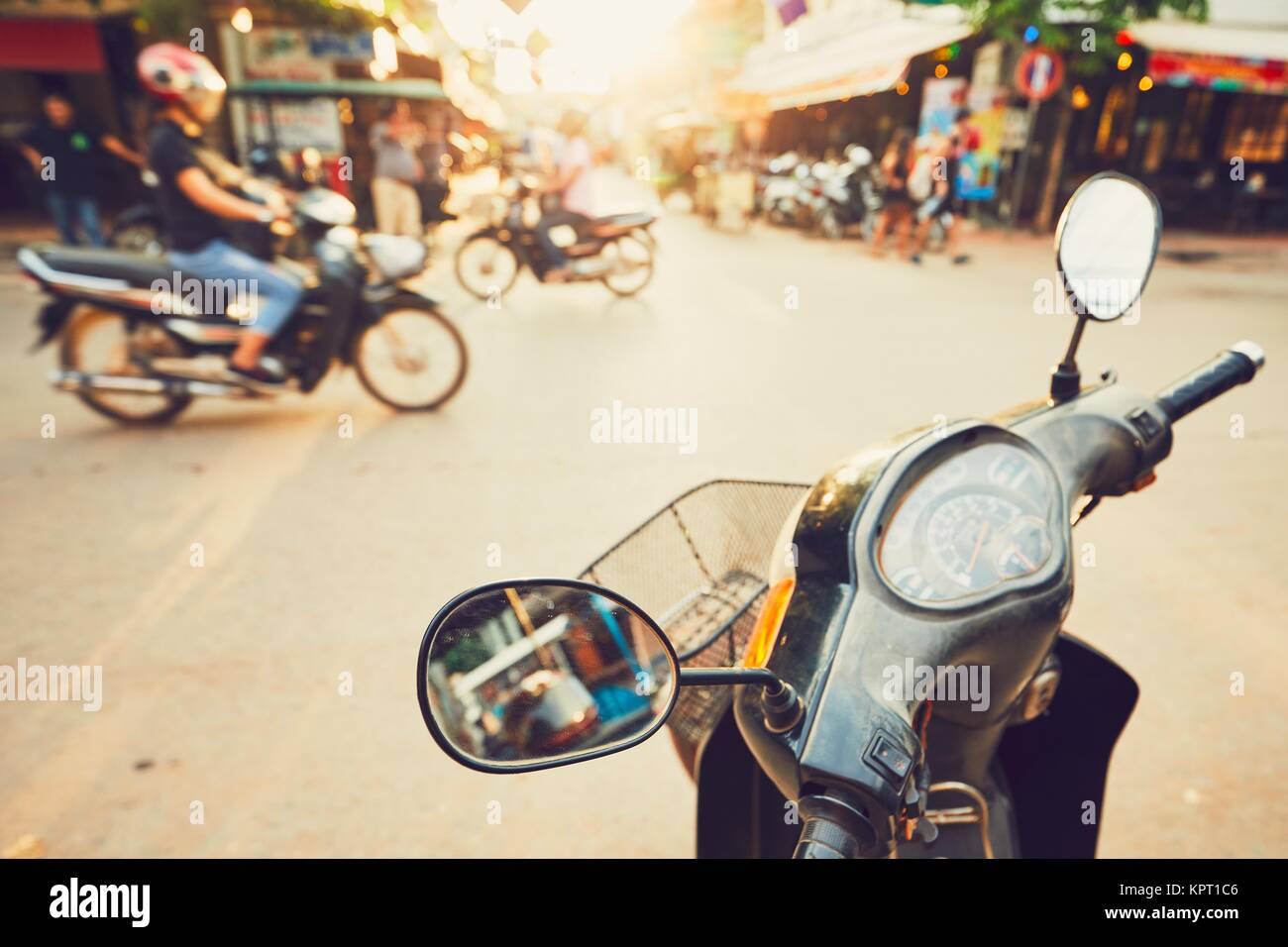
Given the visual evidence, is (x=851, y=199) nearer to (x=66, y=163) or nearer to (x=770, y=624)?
(x=66, y=163)

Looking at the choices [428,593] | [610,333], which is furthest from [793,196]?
[428,593]

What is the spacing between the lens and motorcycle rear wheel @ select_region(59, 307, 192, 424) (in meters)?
4.52

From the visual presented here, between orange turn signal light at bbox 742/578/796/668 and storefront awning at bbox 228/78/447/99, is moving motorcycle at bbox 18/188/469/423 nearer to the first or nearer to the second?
orange turn signal light at bbox 742/578/796/668

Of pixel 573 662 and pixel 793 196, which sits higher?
pixel 793 196

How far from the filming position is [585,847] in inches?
79.7

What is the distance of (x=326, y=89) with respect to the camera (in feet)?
37.2

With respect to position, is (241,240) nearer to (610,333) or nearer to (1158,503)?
(610,333)

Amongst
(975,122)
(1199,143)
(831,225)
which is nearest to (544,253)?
(831,225)

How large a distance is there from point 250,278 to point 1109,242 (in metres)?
4.28


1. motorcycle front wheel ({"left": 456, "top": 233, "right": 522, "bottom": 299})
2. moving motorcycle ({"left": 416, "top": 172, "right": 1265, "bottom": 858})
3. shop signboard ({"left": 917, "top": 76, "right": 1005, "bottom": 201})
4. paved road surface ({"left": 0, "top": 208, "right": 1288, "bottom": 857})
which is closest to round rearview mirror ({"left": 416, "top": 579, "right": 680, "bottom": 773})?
moving motorcycle ({"left": 416, "top": 172, "right": 1265, "bottom": 858})

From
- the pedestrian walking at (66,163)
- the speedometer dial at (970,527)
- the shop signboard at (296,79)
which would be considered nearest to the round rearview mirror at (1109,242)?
the speedometer dial at (970,527)

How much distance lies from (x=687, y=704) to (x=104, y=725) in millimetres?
2010
